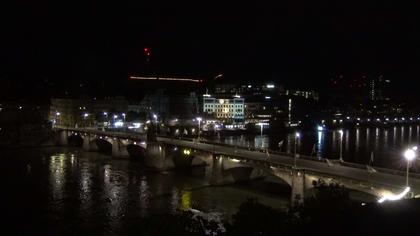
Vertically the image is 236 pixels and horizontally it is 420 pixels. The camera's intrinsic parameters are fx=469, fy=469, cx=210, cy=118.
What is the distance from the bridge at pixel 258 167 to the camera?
132ft

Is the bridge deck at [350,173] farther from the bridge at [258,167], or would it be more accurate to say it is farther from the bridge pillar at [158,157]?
the bridge pillar at [158,157]

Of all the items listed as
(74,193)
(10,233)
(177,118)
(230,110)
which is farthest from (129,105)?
(10,233)

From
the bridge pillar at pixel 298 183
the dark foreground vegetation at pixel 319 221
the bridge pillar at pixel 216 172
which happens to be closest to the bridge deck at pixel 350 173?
the bridge pillar at pixel 298 183

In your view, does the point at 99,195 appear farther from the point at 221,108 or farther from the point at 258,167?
the point at 221,108

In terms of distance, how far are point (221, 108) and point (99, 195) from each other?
136 meters

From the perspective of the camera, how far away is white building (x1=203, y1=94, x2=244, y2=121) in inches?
7328

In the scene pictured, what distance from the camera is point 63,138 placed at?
353 ft

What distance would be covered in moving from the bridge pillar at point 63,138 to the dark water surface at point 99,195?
30.0 meters

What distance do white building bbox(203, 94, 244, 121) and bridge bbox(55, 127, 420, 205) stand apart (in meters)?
92.2

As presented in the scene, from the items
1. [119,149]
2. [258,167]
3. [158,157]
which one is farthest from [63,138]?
[258,167]

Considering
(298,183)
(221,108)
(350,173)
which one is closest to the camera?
(350,173)

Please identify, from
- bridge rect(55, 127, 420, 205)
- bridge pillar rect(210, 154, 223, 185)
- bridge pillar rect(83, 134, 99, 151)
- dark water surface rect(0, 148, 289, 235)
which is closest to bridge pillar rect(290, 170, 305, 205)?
bridge rect(55, 127, 420, 205)

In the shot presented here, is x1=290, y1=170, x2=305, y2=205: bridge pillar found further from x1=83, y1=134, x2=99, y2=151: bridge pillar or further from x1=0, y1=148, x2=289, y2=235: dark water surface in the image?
x1=83, y1=134, x2=99, y2=151: bridge pillar

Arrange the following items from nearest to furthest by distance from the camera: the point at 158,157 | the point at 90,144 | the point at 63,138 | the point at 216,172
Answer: the point at 216,172 < the point at 158,157 < the point at 90,144 < the point at 63,138
